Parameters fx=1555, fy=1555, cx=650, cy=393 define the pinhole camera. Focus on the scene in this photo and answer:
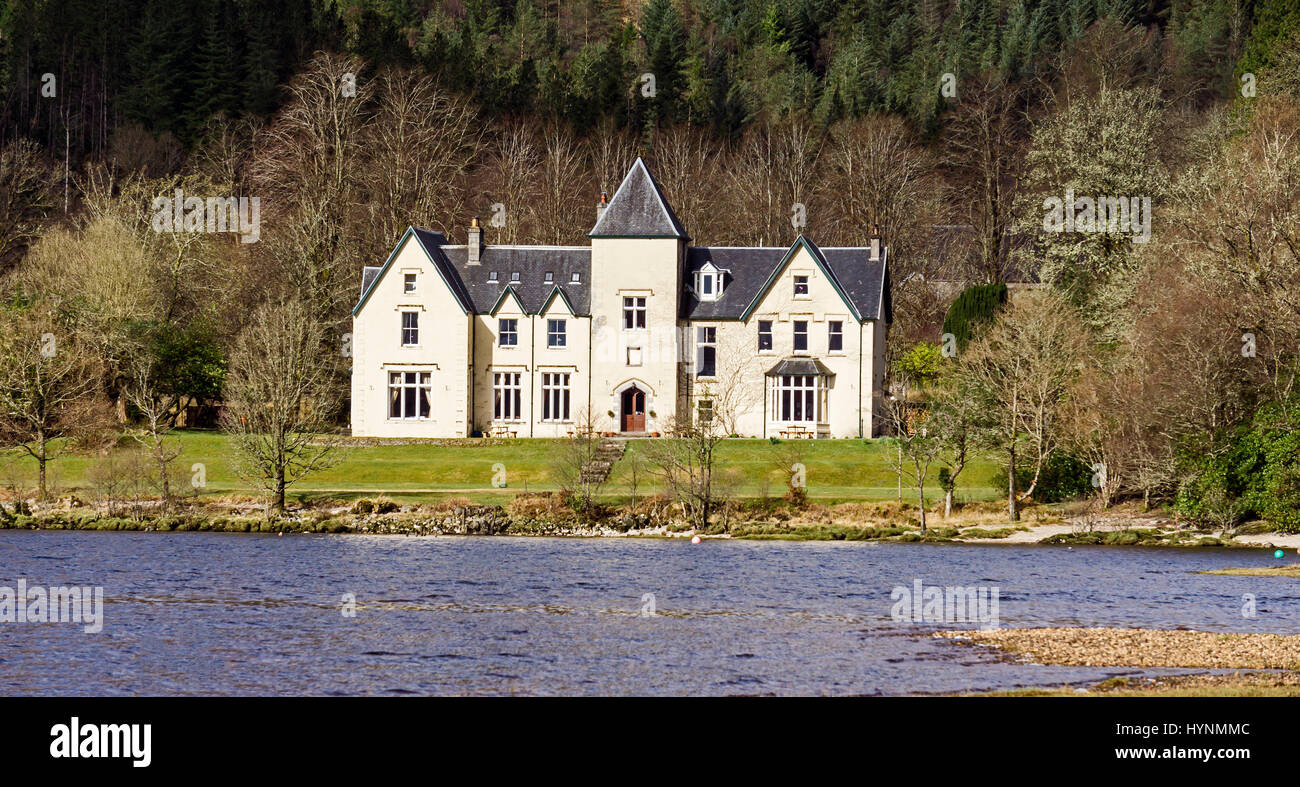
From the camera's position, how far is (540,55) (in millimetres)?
133125

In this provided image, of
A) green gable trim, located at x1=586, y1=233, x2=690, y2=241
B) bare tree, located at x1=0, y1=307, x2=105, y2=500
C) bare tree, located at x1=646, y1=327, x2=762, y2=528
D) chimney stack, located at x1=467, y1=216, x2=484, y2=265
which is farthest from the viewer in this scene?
chimney stack, located at x1=467, y1=216, x2=484, y2=265

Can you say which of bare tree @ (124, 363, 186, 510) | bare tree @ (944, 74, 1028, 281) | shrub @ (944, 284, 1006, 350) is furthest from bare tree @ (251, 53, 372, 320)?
bare tree @ (944, 74, 1028, 281)

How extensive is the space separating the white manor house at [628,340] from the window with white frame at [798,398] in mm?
62

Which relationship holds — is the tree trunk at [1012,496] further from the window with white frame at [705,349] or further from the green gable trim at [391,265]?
the green gable trim at [391,265]

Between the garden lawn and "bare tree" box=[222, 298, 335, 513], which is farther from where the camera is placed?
the garden lawn

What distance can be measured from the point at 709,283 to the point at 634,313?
12.8 ft

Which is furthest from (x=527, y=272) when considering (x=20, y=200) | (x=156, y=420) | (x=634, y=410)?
(x=20, y=200)

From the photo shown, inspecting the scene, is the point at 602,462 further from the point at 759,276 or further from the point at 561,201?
the point at 561,201

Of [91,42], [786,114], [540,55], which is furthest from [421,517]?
[540,55]

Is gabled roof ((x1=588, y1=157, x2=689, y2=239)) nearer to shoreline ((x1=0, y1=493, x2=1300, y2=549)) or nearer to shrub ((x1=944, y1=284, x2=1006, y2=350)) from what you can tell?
shrub ((x1=944, y1=284, x2=1006, y2=350))

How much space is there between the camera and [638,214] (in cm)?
6950

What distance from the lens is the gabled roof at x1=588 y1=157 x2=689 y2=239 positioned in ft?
227

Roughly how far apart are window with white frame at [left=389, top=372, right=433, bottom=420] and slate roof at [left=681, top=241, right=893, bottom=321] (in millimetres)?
12028
